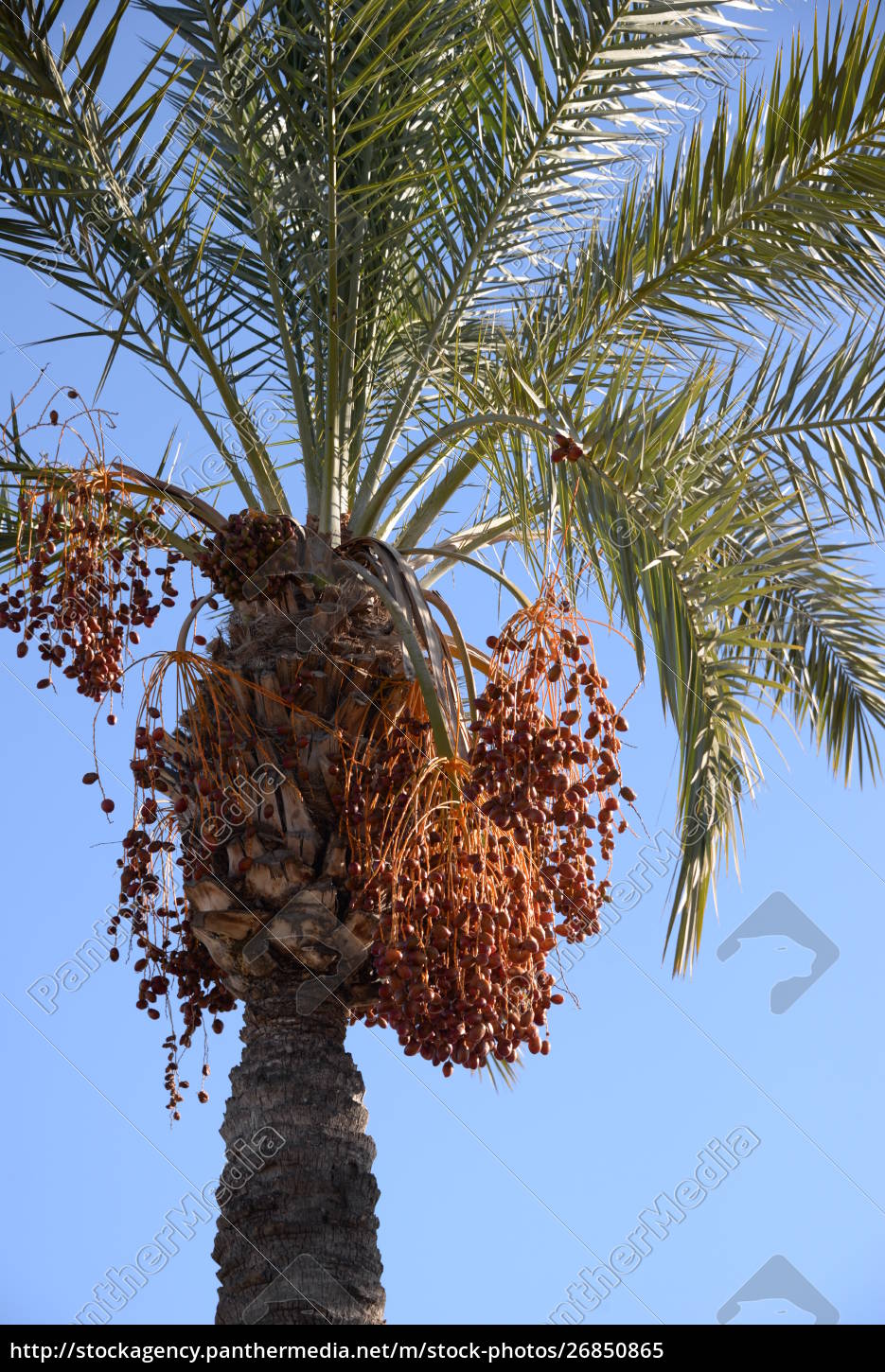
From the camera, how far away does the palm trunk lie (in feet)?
11.6

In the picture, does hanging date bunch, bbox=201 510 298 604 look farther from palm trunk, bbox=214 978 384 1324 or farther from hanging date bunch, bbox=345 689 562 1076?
palm trunk, bbox=214 978 384 1324

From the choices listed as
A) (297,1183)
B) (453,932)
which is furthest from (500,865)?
(297,1183)

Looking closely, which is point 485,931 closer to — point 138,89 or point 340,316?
point 340,316

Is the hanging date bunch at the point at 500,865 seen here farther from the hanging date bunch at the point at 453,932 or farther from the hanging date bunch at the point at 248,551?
the hanging date bunch at the point at 248,551

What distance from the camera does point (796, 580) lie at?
520 cm

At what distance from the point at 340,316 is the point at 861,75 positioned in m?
1.74

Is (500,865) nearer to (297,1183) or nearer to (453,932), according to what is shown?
(453,932)

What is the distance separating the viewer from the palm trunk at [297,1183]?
355cm

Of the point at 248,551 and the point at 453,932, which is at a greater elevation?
the point at 248,551

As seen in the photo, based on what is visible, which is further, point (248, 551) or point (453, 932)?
point (248, 551)

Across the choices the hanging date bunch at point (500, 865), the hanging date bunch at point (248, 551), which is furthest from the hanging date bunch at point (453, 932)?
the hanging date bunch at point (248, 551)

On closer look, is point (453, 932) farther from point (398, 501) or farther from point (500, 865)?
point (398, 501)

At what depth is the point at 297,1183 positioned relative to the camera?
3686 millimetres

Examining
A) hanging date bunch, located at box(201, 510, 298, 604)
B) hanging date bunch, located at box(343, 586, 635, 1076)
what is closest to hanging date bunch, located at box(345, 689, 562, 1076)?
hanging date bunch, located at box(343, 586, 635, 1076)
